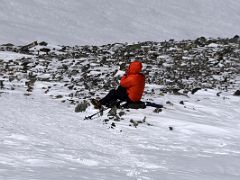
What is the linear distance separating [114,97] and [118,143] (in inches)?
133

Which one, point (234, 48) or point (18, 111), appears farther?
point (234, 48)

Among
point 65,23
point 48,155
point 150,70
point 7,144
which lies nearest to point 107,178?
point 48,155

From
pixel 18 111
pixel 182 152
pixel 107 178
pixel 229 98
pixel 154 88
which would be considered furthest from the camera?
pixel 154 88

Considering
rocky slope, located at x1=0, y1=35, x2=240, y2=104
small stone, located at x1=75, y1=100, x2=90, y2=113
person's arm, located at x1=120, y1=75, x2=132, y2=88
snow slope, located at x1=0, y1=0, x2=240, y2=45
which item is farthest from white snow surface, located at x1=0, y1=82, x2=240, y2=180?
snow slope, located at x1=0, y1=0, x2=240, y2=45

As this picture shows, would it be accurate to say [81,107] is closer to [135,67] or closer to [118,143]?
[135,67]

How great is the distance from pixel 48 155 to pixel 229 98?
8.57 meters

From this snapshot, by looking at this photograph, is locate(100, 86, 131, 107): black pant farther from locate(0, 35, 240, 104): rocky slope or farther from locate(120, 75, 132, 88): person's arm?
locate(0, 35, 240, 104): rocky slope

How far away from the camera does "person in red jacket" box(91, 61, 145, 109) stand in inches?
460

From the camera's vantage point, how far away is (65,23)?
35.1m

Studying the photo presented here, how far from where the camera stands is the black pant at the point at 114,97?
38.2 feet

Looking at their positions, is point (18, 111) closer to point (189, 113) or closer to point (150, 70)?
point (189, 113)

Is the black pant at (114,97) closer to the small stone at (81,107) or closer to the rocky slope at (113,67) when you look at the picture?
the small stone at (81,107)

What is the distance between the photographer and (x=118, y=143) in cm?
841

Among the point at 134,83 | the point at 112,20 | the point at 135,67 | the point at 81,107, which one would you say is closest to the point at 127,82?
the point at 134,83
